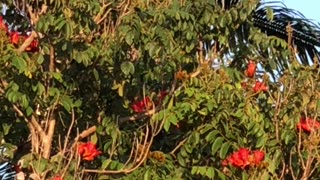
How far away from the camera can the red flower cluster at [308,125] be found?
596 centimetres

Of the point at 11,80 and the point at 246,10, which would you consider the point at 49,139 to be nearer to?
the point at 11,80

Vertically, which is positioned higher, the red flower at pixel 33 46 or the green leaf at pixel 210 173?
the red flower at pixel 33 46

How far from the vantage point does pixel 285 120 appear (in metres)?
6.14

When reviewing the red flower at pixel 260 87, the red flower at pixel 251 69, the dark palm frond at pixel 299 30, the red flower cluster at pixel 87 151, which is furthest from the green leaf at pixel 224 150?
the dark palm frond at pixel 299 30

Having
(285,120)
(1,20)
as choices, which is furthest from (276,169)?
(1,20)

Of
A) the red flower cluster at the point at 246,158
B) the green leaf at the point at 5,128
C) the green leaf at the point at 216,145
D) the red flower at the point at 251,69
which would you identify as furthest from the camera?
the red flower at the point at 251,69

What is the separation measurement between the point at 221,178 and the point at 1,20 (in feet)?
4.91

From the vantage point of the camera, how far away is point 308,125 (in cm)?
598

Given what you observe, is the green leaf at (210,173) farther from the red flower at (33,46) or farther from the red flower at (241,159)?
the red flower at (33,46)

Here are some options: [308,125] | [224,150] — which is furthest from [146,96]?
[308,125]

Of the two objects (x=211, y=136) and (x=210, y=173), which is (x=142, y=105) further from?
(x=210, y=173)

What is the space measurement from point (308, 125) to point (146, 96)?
954mm

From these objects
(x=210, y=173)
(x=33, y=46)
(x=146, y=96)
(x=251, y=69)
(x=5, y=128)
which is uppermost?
(x=33, y=46)

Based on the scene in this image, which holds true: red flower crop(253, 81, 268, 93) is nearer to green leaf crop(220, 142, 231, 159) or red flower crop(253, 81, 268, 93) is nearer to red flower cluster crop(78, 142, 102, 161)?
green leaf crop(220, 142, 231, 159)
